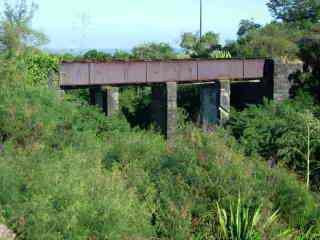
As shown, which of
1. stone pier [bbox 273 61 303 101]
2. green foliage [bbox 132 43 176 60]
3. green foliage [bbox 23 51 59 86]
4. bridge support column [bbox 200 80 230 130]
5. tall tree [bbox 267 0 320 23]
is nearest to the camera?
green foliage [bbox 23 51 59 86]

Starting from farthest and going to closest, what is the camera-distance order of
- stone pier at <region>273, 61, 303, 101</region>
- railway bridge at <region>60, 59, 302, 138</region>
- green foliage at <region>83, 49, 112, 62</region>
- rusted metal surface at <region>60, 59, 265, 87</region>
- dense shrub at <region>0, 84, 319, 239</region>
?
green foliage at <region>83, 49, 112, 62</region> < stone pier at <region>273, 61, 303, 101</region> < railway bridge at <region>60, 59, 302, 138</region> < rusted metal surface at <region>60, 59, 265, 87</region> < dense shrub at <region>0, 84, 319, 239</region>

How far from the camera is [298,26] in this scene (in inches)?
2028

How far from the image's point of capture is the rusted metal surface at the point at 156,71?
2398 centimetres

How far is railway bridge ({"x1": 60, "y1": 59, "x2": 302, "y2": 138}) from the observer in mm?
24625

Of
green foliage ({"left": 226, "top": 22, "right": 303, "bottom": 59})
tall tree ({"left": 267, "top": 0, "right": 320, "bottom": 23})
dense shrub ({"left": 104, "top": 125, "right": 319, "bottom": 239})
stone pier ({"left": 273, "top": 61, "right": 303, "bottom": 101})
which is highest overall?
tall tree ({"left": 267, "top": 0, "right": 320, "bottom": 23})

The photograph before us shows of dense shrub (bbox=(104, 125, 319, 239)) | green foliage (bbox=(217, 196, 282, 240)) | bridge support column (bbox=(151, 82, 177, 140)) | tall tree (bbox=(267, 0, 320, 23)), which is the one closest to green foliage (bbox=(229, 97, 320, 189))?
dense shrub (bbox=(104, 125, 319, 239))

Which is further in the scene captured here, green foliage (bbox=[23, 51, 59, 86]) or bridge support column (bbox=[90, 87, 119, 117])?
bridge support column (bbox=[90, 87, 119, 117])

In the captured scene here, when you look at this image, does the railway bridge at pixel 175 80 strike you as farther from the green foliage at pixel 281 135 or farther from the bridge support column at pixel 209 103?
the green foliage at pixel 281 135

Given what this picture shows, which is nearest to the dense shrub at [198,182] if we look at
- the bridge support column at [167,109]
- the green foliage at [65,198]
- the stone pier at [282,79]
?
the green foliage at [65,198]

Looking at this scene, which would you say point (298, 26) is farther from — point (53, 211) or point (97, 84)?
point (53, 211)

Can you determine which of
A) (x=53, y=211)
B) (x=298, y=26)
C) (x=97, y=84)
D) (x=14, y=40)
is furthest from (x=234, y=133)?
(x=298, y=26)

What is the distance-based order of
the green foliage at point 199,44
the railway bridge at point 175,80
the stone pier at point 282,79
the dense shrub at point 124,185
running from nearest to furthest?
1. the dense shrub at point 124,185
2. the railway bridge at point 175,80
3. the stone pier at point 282,79
4. the green foliage at point 199,44

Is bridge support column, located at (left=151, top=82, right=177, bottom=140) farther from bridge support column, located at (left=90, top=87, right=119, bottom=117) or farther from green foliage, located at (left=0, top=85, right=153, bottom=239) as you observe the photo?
green foliage, located at (left=0, top=85, right=153, bottom=239)

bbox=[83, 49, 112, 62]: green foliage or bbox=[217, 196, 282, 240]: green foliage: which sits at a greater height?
bbox=[83, 49, 112, 62]: green foliage
